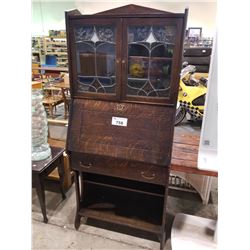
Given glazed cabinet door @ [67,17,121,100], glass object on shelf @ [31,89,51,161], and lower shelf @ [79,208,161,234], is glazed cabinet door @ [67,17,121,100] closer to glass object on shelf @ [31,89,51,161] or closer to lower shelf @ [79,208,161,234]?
glass object on shelf @ [31,89,51,161]

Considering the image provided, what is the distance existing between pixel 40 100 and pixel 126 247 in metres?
1.37

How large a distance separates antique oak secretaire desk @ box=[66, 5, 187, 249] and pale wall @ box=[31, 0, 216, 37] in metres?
5.47

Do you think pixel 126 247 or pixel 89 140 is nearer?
pixel 89 140

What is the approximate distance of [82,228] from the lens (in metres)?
1.85

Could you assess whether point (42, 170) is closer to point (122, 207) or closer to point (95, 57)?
point (122, 207)

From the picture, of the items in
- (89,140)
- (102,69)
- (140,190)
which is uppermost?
(102,69)

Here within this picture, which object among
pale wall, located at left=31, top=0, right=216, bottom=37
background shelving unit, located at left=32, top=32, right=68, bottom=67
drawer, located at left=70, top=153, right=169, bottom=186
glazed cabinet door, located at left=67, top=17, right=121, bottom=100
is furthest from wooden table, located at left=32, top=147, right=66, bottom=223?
pale wall, located at left=31, top=0, right=216, bottom=37

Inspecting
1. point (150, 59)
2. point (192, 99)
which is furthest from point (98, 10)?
point (150, 59)

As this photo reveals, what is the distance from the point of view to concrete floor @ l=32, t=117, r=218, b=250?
1.69 m

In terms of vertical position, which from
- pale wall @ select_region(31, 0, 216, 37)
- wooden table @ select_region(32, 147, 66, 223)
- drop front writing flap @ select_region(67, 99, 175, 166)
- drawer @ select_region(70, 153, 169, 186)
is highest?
pale wall @ select_region(31, 0, 216, 37)

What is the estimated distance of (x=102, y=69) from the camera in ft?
4.94

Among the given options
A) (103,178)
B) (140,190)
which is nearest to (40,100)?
(103,178)

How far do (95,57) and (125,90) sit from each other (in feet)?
1.03
